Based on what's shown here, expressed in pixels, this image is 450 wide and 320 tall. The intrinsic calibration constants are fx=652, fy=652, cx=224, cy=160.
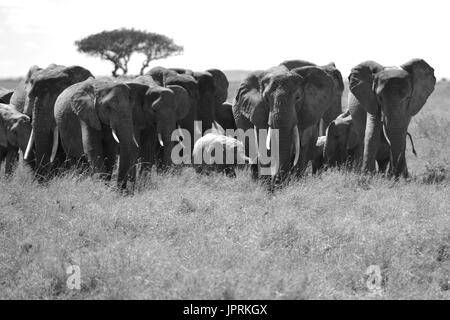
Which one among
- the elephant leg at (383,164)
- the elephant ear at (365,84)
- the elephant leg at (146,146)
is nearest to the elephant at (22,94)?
the elephant leg at (146,146)

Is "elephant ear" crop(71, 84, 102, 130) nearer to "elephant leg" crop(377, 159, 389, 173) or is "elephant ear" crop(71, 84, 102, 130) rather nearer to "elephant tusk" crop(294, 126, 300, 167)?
"elephant tusk" crop(294, 126, 300, 167)

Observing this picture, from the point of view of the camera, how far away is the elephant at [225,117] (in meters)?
15.7

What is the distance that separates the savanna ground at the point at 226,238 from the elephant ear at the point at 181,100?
254cm

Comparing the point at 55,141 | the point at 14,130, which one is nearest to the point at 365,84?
the point at 55,141

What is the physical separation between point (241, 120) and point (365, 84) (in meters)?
2.47

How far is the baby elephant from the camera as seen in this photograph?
1207 centimetres

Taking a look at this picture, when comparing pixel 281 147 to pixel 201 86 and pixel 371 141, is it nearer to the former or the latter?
pixel 371 141

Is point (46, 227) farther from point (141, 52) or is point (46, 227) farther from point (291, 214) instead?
point (141, 52)

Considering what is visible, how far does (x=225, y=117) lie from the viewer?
15797mm

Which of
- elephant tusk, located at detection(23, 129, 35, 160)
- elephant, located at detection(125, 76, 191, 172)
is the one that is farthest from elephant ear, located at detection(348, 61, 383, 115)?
elephant tusk, located at detection(23, 129, 35, 160)

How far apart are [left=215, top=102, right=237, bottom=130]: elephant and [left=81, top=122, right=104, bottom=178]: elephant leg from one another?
517 cm

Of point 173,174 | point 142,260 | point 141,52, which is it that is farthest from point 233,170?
point 141,52

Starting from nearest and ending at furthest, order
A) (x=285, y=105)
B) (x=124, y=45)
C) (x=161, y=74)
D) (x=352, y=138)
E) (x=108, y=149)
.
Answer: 1. (x=285, y=105)
2. (x=108, y=149)
3. (x=352, y=138)
4. (x=161, y=74)
5. (x=124, y=45)

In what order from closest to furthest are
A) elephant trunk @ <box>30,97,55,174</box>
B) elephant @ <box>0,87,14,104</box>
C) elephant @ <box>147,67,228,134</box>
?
elephant trunk @ <box>30,97,55,174</box> → elephant @ <box>147,67,228,134</box> → elephant @ <box>0,87,14,104</box>
